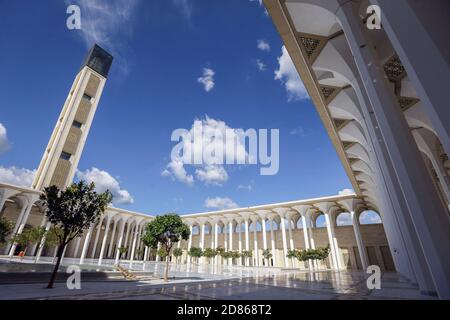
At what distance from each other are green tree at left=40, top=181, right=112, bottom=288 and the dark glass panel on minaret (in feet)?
124

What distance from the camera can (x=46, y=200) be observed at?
8648 mm

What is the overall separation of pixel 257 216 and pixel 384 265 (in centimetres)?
1761

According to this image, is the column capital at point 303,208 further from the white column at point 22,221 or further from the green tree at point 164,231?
the white column at point 22,221

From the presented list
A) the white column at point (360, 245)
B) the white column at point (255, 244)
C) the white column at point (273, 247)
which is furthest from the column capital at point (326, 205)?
the white column at point (255, 244)

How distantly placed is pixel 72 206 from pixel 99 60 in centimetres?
4022

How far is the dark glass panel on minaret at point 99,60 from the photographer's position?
Answer: 126 feet

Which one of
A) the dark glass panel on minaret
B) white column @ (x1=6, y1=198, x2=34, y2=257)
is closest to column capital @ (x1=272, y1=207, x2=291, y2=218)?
white column @ (x1=6, y1=198, x2=34, y2=257)

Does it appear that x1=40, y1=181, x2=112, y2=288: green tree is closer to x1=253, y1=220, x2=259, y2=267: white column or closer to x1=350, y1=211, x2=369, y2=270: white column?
x1=350, y1=211, x2=369, y2=270: white column

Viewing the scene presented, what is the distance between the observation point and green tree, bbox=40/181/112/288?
27.5 feet

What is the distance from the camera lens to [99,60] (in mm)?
39719

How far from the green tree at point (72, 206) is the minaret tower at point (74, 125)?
1032 inches
